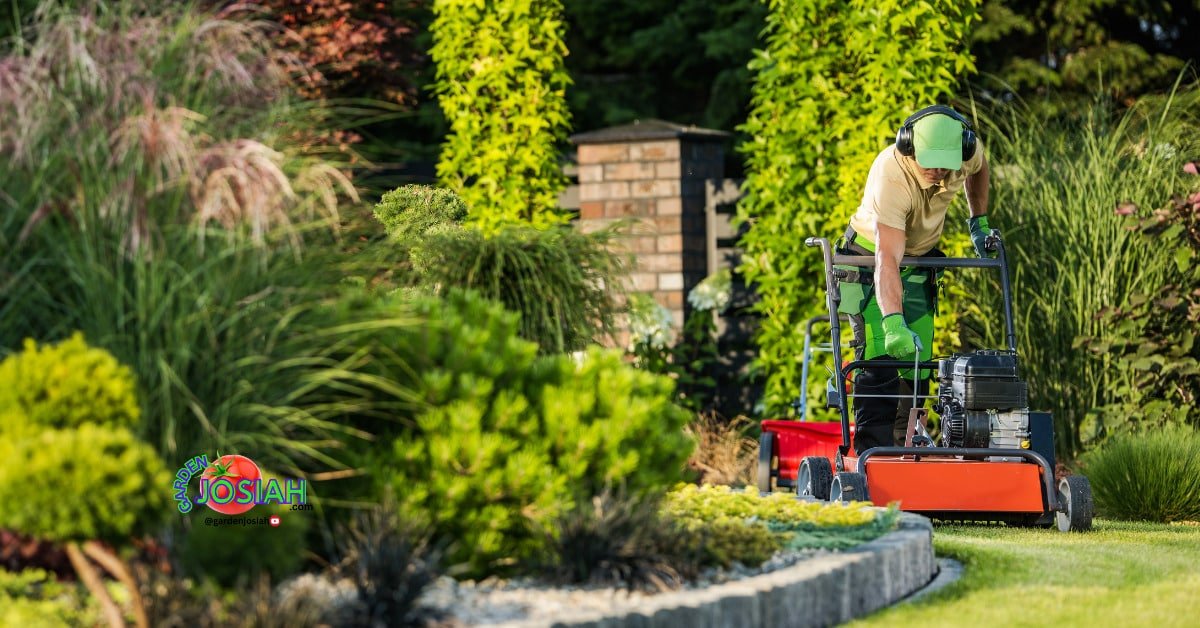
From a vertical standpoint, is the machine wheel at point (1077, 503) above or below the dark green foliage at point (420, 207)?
below

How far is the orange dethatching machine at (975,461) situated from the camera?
611 cm

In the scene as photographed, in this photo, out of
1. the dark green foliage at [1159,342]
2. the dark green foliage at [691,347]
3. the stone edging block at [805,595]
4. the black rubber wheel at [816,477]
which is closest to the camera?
the stone edging block at [805,595]

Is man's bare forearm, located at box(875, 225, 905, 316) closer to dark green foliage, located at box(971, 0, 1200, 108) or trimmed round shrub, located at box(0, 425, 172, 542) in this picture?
trimmed round shrub, located at box(0, 425, 172, 542)

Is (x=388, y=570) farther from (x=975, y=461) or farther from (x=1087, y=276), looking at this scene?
(x=1087, y=276)

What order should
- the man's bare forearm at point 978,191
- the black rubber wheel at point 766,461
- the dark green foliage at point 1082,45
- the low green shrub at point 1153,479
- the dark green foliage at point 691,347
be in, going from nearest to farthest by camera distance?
1. the man's bare forearm at point 978,191
2. the low green shrub at point 1153,479
3. the black rubber wheel at point 766,461
4. the dark green foliage at point 691,347
5. the dark green foliage at point 1082,45

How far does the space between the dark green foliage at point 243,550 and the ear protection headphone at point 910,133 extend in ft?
12.1

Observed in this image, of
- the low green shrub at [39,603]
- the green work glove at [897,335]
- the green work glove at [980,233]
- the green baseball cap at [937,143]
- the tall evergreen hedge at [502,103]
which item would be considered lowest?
the low green shrub at [39,603]

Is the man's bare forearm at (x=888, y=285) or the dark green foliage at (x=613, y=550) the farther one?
the man's bare forearm at (x=888, y=285)

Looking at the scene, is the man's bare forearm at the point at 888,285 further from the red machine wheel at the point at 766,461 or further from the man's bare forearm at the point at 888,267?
the red machine wheel at the point at 766,461

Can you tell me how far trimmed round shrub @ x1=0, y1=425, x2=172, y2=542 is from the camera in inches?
128

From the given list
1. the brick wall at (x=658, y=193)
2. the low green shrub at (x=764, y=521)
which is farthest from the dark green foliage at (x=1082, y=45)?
Answer: the low green shrub at (x=764, y=521)

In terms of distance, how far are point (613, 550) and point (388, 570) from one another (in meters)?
0.67

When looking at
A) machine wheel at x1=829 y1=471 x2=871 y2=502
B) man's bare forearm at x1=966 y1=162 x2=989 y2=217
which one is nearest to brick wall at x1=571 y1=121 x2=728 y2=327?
man's bare forearm at x1=966 y1=162 x2=989 y2=217

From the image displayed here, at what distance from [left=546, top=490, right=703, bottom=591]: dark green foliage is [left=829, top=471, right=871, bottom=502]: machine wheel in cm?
183
